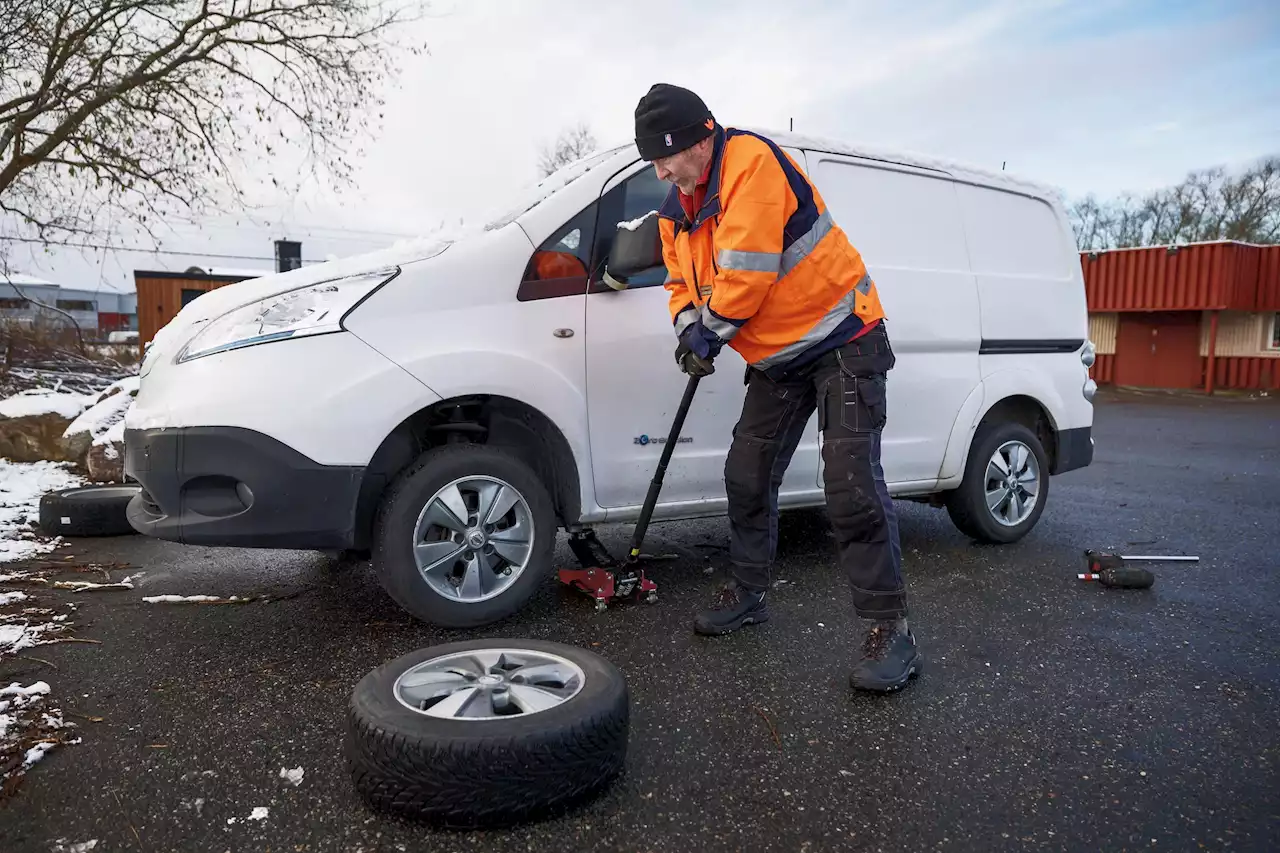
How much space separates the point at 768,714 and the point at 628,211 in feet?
6.89

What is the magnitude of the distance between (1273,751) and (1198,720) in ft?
0.72

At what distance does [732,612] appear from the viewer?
341cm

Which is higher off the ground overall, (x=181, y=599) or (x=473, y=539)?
(x=473, y=539)

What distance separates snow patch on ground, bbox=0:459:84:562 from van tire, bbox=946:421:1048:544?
4.90 m

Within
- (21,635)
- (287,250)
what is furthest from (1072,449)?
(287,250)

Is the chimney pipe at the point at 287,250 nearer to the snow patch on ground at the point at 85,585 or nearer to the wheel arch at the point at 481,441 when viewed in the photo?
the snow patch on ground at the point at 85,585

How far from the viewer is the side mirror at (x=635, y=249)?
11.3 ft

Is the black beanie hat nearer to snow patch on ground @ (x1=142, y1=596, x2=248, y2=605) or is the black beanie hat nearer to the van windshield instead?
the van windshield

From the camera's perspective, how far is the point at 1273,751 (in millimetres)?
2461

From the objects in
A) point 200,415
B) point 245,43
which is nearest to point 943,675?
point 200,415

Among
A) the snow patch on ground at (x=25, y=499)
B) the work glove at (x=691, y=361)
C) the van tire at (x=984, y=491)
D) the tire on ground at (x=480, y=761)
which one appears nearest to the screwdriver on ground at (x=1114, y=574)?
the van tire at (x=984, y=491)

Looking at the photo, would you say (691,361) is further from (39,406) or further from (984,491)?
(39,406)

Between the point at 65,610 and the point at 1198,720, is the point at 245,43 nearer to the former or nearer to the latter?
the point at 65,610

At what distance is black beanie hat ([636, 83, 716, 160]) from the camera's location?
9.56ft
